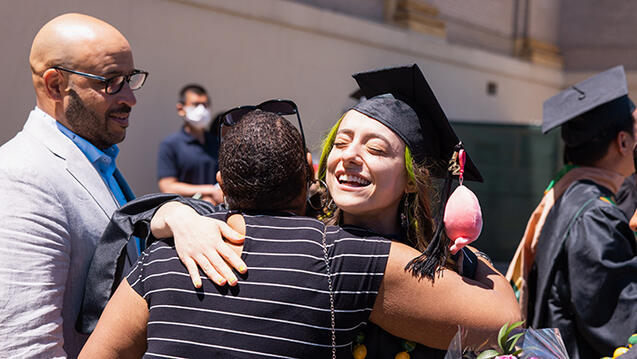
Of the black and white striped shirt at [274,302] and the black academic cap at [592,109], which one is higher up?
the black academic cap at [592,109]

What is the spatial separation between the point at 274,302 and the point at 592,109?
84.3 inches

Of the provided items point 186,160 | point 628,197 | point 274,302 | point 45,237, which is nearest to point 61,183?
point 45,237

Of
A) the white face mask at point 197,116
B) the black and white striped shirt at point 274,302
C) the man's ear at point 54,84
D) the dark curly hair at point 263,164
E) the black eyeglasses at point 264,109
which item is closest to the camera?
the black and white striped shirt at point 274,302

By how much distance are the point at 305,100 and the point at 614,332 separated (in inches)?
222

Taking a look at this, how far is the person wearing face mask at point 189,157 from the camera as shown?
5906 millimetres

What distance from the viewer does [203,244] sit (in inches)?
67.9

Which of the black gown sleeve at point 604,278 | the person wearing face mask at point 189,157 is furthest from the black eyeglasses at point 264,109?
the person wearing face mask at point 189,157

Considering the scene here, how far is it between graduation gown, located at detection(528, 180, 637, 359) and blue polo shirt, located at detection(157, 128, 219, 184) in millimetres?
3440

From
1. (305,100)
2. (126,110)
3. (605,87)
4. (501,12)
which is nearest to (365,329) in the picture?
(126,110)

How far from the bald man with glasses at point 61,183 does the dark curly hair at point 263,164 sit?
568 mm

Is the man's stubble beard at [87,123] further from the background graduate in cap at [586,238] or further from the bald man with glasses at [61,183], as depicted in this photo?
the background graduate in cap at [586,238]

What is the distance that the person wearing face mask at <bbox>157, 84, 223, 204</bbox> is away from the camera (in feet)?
19.4

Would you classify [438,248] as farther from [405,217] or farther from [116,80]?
[116,80]

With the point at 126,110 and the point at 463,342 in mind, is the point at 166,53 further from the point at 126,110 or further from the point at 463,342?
the point at 463,342
